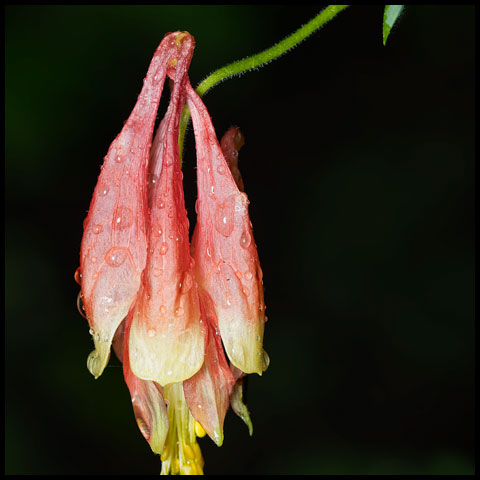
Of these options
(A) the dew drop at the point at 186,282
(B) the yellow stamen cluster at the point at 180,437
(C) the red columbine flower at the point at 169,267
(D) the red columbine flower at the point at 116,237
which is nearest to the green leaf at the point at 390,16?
(C) the red columbine flower at the point at 169,267

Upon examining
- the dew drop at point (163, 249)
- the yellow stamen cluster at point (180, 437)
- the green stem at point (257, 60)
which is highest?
the green stem at point (257, 60)

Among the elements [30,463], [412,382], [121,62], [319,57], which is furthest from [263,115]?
[30,463]

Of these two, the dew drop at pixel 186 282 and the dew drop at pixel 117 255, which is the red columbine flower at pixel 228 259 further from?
the dew drop at pixel 117 255

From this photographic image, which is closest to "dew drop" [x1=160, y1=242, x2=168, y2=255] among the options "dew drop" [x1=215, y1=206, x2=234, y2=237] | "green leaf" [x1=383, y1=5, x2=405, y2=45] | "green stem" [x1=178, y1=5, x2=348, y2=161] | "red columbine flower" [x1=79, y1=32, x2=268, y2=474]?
"red columbine flower" [x1=79, y1=32, x2=268, y2=474]

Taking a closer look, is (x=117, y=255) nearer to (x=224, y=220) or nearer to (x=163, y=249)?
(x=163, y=249)

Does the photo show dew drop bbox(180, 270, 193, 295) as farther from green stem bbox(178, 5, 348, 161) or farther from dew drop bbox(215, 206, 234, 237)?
green stem bbox(178, 5, 348, 161)

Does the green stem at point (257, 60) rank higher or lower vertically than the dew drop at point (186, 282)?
higher
